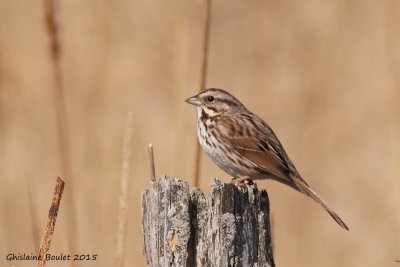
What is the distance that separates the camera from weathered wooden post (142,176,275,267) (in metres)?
3.37

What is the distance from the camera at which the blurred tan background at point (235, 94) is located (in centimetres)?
713

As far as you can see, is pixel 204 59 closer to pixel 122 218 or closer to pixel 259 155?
pixel 122 218

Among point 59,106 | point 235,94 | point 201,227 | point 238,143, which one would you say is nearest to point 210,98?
point 238,143

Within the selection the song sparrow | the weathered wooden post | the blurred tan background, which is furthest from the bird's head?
the weathered wooden post

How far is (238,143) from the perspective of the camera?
5.60 m

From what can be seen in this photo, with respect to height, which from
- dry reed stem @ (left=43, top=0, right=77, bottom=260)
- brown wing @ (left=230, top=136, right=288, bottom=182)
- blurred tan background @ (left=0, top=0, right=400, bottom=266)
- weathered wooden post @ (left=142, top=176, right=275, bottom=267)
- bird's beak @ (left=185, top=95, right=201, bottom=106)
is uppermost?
blurred tan background @ (left=0, top=0, right=400, bottom=266)

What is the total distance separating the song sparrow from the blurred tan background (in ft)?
1.70

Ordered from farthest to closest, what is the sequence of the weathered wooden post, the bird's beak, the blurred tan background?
the blurred tan background → the bird's beak → the weathered wooden post

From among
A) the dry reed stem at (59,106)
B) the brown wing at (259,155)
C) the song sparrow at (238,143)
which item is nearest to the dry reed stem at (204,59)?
the dry reed stem at (59,106)

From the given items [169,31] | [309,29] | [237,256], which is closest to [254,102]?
[309,29]

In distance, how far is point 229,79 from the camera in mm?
11773

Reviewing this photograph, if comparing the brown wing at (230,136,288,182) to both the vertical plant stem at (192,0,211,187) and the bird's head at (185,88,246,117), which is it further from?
the vertical plant stem at (192,0,211,187)

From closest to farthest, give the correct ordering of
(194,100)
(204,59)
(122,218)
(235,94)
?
1. (122,218)
2. (204,59)
3. (194,100)
4. (235,94)

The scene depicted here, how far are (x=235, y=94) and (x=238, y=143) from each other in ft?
17.2
